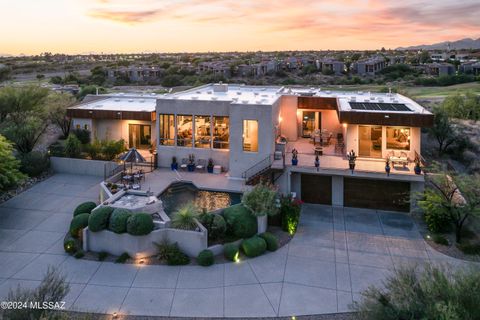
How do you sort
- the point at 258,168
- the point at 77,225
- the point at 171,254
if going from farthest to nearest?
the point at 258,168
the point at 77,225
the point at 171,254

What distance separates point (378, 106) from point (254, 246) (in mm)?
13655

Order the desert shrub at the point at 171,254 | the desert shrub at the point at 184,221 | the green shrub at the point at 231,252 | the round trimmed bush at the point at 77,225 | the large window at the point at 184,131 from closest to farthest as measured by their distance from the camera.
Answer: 1. the desert shrub at the point at 171,254
2. the green shrub at the point at 231,252
3. the desert shrub at the point at 184,221
4. the round trimmed bush at the point at 77,225
5. the large window at the point at 184,131

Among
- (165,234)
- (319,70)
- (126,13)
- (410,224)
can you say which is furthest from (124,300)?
(319,70)

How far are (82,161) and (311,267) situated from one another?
17.0m

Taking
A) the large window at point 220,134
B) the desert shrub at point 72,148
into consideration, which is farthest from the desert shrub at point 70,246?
the desert shrub at point 72,148

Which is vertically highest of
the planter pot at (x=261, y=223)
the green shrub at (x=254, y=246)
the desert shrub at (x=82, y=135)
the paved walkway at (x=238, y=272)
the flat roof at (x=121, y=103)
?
the flat roof at (x=121, y=103)

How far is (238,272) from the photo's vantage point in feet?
43.5

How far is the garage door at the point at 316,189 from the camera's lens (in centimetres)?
2019

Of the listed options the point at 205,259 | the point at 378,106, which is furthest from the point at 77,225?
the point at 378,106

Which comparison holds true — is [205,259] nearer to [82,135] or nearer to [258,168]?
[258,168]

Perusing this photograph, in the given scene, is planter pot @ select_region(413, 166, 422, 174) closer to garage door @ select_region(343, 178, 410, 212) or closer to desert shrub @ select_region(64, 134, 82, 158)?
garage door @ select_region(343, 178, 410, 212)

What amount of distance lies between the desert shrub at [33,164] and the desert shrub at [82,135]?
343 centimetres

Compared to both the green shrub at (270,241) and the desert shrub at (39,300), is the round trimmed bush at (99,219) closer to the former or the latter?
the desert shrub at (39,300)

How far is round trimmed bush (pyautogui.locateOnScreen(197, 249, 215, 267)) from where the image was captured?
44.8 ft
